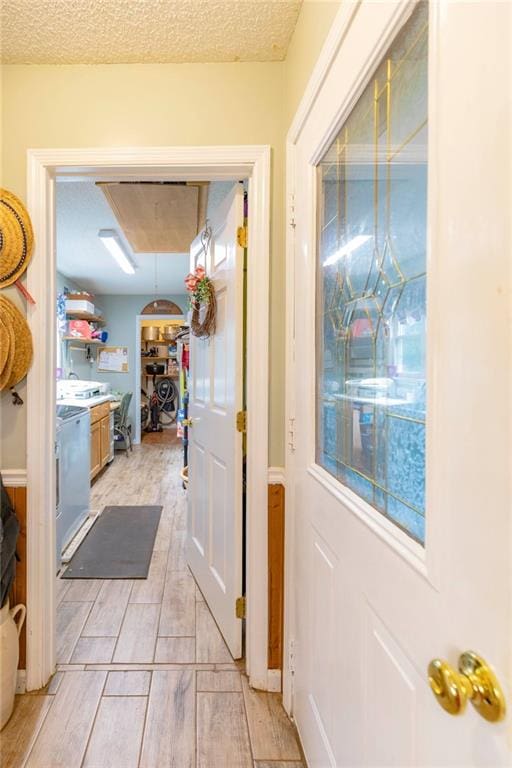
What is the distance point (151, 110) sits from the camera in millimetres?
1492

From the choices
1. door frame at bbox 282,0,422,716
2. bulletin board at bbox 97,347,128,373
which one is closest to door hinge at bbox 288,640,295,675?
door frame at bbox 282,0,422,716

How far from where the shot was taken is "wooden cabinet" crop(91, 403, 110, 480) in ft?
13.5

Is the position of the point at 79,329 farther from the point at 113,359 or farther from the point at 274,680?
the point at 274,680

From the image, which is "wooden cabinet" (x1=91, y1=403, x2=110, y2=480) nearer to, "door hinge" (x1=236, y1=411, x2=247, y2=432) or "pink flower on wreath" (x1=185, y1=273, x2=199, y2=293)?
"pink flower on wreath" (x1=185, y1=273, x2=199, y2=293)

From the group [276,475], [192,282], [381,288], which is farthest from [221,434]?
[381,288]

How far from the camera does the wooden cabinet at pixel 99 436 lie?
4109 millimetres

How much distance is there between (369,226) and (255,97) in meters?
1.04

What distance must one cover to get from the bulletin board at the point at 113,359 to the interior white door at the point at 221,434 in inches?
173

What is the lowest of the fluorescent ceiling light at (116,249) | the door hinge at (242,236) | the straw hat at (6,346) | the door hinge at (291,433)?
the door hinge at (291,433)

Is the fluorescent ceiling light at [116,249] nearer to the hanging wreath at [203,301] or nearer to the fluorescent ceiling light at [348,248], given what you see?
the hanging wreath at [203,301]

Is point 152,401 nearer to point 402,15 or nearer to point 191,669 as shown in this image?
point 191,669

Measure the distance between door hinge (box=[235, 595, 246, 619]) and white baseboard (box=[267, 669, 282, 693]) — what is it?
0.24 metres

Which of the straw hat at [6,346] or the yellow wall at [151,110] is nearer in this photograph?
the straw hat at [6,346]

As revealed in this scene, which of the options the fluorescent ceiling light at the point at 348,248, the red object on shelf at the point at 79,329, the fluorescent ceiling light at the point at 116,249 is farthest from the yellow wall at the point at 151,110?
the red object on shelf at the point at 79,329
